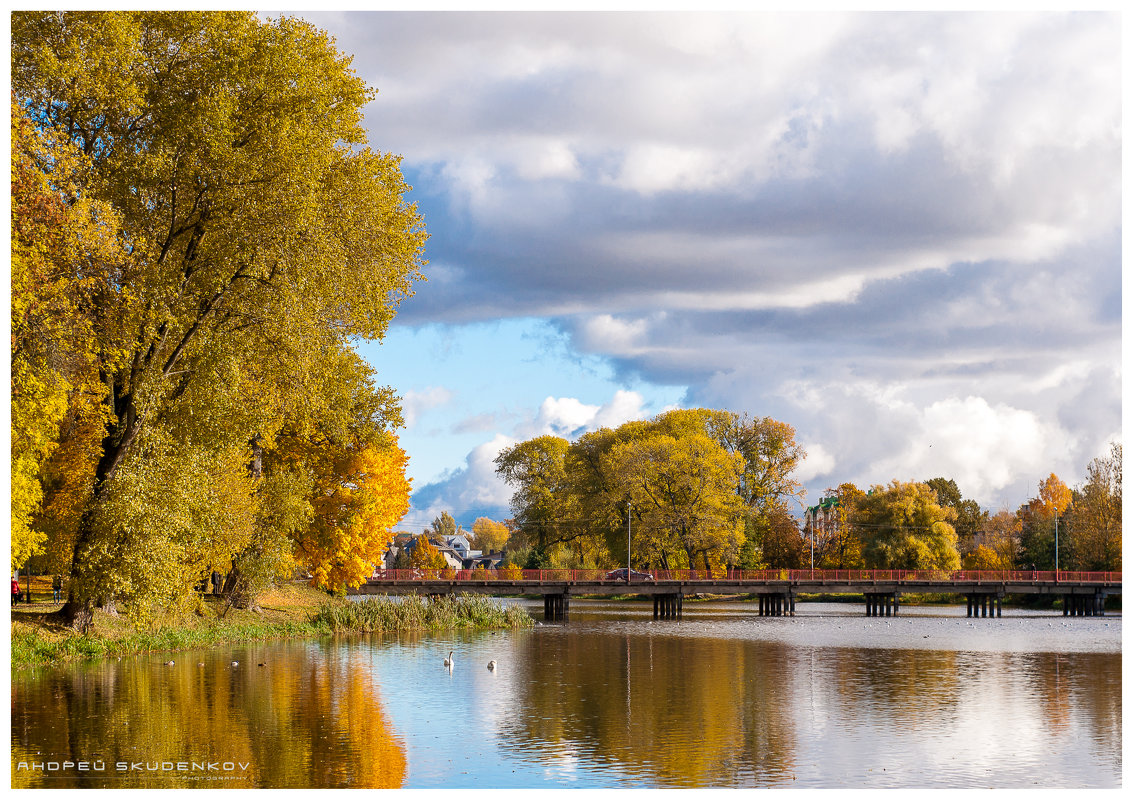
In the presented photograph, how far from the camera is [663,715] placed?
23.2 meters

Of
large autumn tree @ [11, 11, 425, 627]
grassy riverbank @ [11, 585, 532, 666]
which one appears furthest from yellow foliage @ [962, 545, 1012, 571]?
large autumn tree @ [11, 11, 425, 627]

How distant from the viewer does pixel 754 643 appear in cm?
4647

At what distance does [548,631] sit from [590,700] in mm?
27643

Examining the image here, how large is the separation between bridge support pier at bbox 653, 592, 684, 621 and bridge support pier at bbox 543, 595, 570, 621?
6.02 metres

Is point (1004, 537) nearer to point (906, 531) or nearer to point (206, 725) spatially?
point (906, 531)

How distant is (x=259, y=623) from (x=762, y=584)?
42952 mm

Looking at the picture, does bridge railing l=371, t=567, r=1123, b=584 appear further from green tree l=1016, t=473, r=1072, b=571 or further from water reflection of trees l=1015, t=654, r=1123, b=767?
water reflection of trees l=1015, t=654, r=1123, b=767

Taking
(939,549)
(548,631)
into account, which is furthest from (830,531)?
(548,631)

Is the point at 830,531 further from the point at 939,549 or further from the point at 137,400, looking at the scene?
the point at 137,400

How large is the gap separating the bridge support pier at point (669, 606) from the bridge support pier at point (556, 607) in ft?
19.8

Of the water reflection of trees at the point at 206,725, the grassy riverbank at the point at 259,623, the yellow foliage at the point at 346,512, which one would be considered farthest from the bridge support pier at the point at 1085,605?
the water reflection of trees at the point at 206,725

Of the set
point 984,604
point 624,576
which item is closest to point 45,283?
point 624,576

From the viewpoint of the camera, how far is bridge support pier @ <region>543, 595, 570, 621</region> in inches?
2672

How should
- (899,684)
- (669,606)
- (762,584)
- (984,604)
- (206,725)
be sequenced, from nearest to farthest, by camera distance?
1. (206,725)
2. (899,684)
3. (669,606)
4. (762,584)
5. (984,604)
